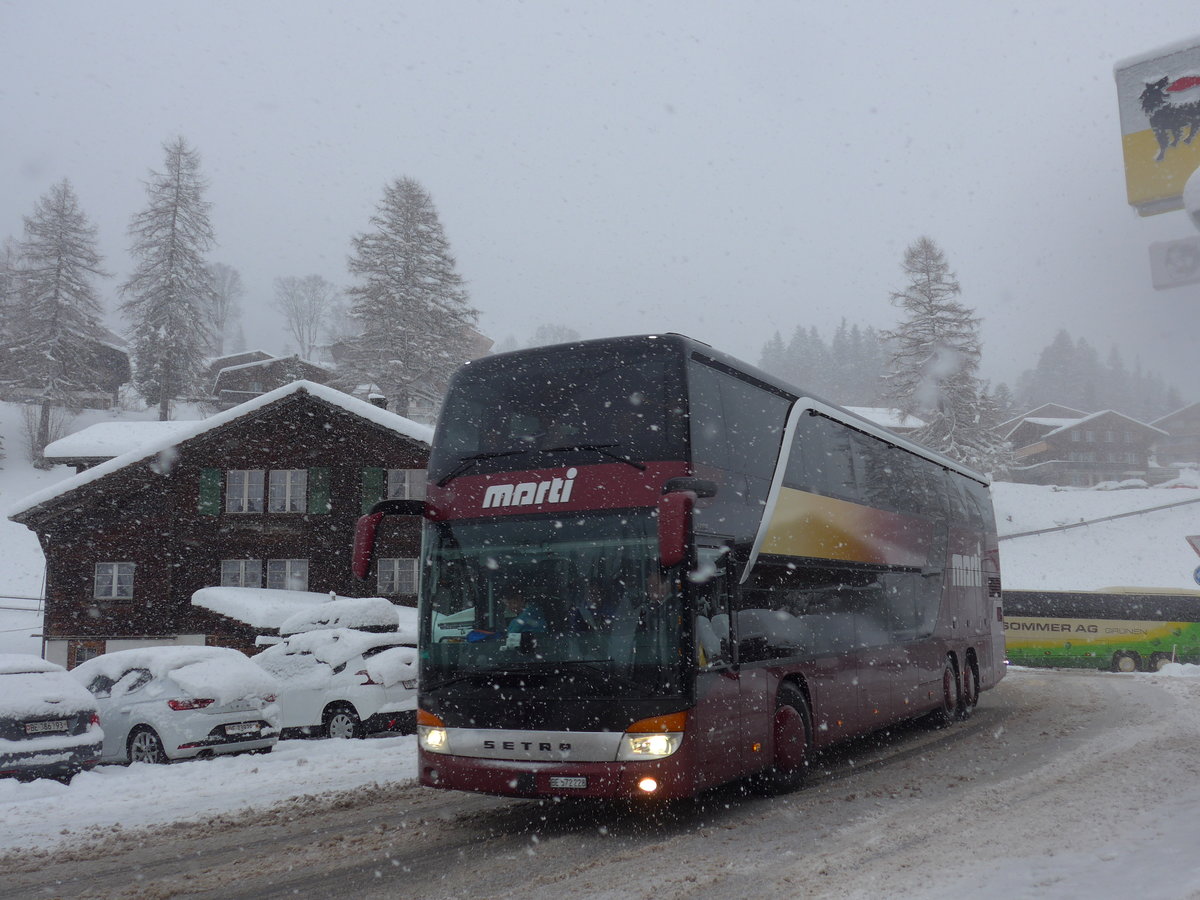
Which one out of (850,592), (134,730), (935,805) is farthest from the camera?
(134,730)

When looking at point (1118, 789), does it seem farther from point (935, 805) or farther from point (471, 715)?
point (471, 715)

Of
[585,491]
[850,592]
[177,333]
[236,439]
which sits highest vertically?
[177,333]

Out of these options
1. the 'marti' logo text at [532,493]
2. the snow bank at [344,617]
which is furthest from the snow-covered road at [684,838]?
the snow bank at [344,617]

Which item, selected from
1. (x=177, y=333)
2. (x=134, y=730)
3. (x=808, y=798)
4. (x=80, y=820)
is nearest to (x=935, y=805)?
(x=808, y=798)

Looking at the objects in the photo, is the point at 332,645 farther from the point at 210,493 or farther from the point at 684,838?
the point at 210,493

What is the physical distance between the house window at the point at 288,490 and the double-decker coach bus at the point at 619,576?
27.1 metres

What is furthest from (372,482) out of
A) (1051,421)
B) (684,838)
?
(1051,421)

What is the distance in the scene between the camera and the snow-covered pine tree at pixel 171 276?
6256 centimetres

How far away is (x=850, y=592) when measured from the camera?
11648 millimetres

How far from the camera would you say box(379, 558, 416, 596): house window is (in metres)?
35.3

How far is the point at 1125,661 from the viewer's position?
1486 inches

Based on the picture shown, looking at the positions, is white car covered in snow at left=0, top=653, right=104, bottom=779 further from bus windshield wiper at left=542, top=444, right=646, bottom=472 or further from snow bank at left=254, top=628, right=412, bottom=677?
bus windshield wiper at left=542, top=444, right=646, bottom=472

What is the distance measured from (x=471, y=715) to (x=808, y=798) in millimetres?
3481

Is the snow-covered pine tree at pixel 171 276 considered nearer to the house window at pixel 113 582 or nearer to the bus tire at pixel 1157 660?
the house window at pixel 113 582
